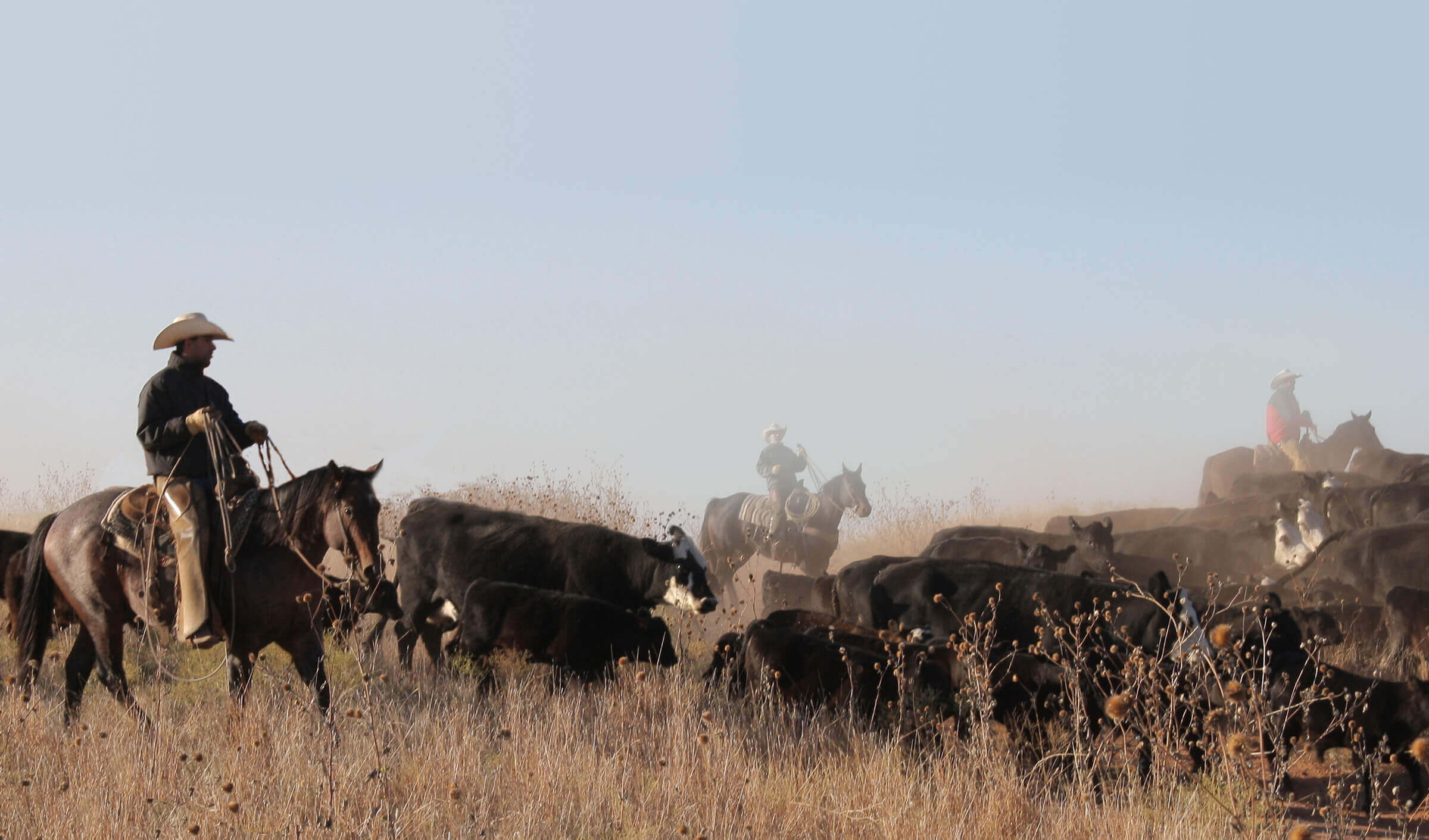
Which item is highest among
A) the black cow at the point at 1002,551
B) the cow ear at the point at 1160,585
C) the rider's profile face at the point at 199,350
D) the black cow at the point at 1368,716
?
the rider's profile face at the point at 199,350

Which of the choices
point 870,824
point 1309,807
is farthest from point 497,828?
point 1309,807

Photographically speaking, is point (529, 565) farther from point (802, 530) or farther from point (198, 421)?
point (802, 530)

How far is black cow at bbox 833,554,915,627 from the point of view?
37.1 feet

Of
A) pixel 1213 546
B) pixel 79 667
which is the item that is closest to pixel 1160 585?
pixel 79 667

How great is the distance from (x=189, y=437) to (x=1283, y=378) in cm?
2457

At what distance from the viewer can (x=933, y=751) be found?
6.63m

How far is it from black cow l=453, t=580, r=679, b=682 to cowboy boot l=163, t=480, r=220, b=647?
2.08m

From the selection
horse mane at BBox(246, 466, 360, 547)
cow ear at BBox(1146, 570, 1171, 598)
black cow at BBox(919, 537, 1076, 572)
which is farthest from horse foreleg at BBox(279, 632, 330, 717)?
black cow at BBox(919, 537, 1076, 572)

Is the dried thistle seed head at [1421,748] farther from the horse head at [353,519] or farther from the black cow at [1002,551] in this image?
the black cow at [1002,551]

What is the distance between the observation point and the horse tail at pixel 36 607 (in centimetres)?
798

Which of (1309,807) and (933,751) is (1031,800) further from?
(1309,807)

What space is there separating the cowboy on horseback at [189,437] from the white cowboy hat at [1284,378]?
24040 mm

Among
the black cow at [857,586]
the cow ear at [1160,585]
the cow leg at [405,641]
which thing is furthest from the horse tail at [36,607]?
the cow ear at [1160,585]

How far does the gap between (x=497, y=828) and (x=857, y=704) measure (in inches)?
119
